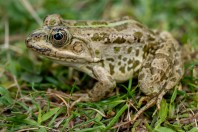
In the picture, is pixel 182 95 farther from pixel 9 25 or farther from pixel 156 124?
pixel 9 25

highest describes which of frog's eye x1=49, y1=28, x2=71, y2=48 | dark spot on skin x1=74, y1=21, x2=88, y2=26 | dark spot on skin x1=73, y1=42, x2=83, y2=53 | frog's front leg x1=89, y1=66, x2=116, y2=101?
dark spot on skin x1=74, y1=21, x2=88, y2=26

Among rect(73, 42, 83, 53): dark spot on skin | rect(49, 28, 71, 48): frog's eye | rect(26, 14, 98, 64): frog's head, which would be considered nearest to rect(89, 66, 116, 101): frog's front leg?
rect(26, 14, 98, 64): frog's head

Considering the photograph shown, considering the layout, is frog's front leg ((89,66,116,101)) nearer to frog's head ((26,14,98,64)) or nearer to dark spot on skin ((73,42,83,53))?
frog's head ((26,14,98,64))

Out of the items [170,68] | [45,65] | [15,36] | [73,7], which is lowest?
[170,68]

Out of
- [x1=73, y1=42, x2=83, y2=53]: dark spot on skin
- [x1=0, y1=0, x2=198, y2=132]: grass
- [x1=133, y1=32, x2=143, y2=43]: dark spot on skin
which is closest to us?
[x1=0, y1=0, x2=198, y2=132]: grass

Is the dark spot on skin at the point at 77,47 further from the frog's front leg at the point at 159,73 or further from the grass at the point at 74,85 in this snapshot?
the frog's front leg at the point at 159,73

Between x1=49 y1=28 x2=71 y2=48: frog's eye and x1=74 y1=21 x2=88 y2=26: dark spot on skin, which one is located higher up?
x1=74 y1=21 x2=88 y2=26: dark spot on skin

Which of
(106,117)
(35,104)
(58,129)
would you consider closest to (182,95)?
(106,117)
